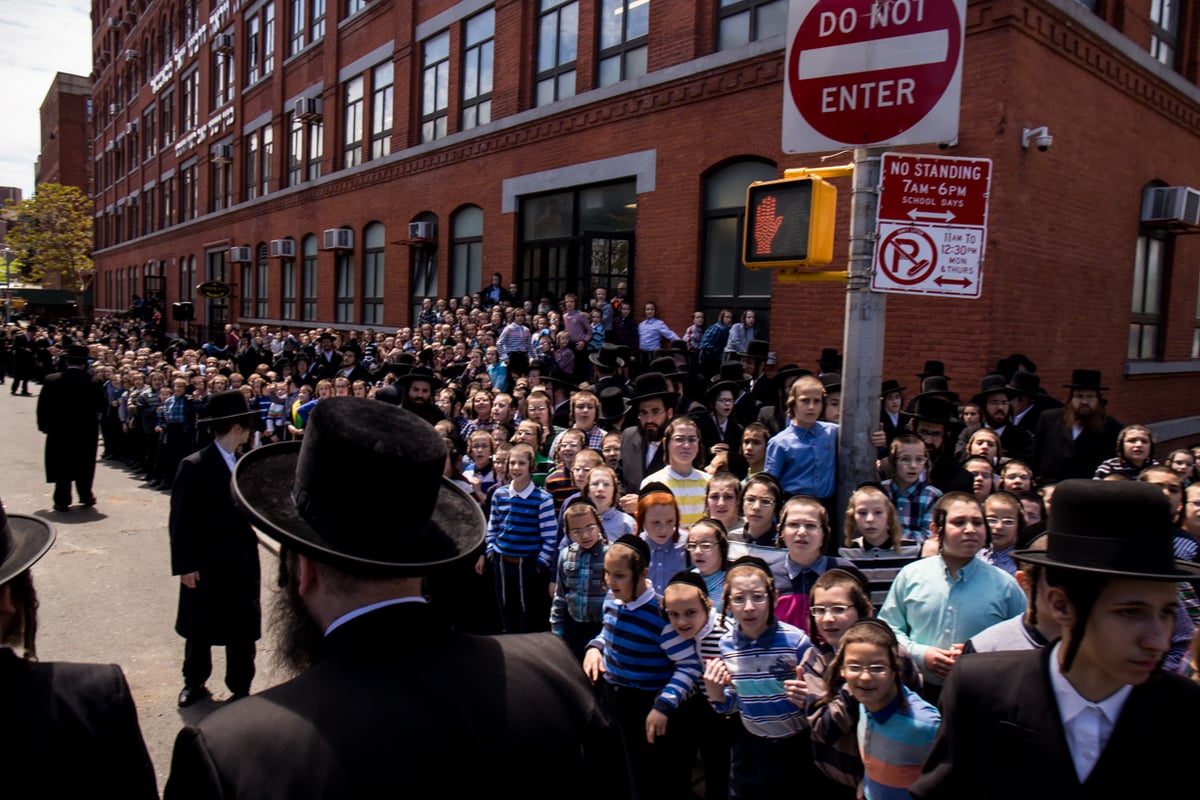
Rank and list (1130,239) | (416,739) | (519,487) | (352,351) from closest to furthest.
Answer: (416,739)
(519,487)
(1130,239)
(352,351)

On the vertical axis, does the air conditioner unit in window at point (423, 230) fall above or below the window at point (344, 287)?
above

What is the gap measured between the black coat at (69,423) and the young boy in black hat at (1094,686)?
1135cm

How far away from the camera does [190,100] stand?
130 ft

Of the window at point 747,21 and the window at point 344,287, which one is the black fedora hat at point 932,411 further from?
the window at point 344,287

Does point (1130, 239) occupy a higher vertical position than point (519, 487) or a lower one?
higher

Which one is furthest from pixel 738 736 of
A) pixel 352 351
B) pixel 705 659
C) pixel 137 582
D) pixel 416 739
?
pixel 352 351

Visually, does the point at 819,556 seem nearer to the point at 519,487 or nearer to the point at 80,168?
the point at 519,487

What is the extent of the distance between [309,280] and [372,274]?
5161 mm

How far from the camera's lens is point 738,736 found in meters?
3.70

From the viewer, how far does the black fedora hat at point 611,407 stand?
8.19 meters

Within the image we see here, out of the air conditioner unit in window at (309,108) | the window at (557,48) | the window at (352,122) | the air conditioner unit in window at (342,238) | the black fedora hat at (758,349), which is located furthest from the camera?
the air conditioner unit in window at (309,108)

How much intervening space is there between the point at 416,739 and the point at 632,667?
2.89 metres

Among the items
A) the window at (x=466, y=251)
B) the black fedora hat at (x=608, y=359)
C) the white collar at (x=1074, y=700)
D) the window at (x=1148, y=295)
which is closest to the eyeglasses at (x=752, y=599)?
the white collar at (x=1074, y=700)

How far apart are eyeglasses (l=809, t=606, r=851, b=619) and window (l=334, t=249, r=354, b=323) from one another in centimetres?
2324
